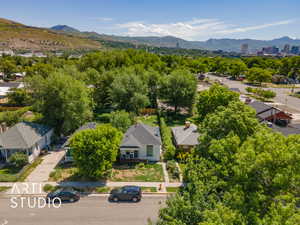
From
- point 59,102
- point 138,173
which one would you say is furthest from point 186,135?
point 59,102

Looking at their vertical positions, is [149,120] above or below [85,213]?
above

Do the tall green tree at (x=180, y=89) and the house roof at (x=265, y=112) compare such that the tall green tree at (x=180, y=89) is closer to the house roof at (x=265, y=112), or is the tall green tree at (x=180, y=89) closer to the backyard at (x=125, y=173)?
the house roof at (x=265, y=112)

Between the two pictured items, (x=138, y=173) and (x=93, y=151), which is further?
(x=138, y=173)

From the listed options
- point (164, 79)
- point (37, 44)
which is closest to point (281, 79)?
point (164, 79)

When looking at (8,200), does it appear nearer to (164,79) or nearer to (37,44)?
(164,79)

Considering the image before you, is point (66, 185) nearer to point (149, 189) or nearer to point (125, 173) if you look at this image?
point (125, 173)
